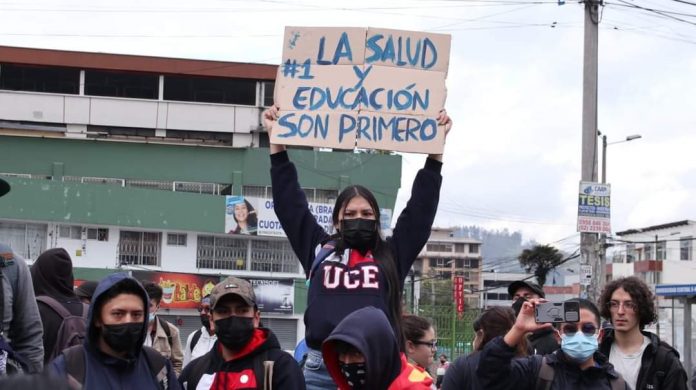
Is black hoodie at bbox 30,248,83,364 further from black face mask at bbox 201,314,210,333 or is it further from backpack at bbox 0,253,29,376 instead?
black face mask at bbox 201,314,210,333

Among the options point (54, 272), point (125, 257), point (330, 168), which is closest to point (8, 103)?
point (125, 257)

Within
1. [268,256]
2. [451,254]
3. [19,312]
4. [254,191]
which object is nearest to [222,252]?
[268,256]

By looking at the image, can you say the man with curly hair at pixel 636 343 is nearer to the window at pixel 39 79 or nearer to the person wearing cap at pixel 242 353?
the person wearing cap at pixel 242 353

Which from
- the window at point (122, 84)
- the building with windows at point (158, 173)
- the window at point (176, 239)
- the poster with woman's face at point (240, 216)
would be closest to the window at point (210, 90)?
the building with windows at point (158, 173)

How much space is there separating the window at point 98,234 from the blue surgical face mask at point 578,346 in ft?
137

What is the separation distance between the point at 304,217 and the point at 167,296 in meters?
40.6

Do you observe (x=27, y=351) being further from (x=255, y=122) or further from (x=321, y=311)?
(x=255, y=122)

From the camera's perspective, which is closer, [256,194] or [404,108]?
[404,108]

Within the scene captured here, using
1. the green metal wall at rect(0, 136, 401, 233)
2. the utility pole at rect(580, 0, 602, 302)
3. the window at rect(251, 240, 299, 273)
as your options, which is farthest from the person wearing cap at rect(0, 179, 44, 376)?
the window at rect(251, 240, 299, 273)

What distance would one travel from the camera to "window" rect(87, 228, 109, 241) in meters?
46.7

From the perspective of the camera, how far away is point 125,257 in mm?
47312

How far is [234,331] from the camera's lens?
5.83 metres

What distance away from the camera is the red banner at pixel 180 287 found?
4628 centimetres

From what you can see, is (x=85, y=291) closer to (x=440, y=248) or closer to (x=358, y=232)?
(x=358, y=232)
